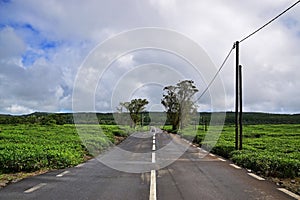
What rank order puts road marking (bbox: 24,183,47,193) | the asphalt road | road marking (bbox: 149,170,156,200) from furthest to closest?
road marking (bbox: 24,183,47,193)
the asphalt road
road marking (bbox: 149,170,156,200)

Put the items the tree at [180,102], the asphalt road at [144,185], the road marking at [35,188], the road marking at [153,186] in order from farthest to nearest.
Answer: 1. the tree at [180,102]
2. the road marking at [35,188]
3. the asphalt road at [144,185]
4. the road marking at [153,186]

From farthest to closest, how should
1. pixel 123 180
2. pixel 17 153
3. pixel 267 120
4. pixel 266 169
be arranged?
1. pixel 267 120
2. pixel 17 153
3. pixel 266 169
4. pixel 123 180

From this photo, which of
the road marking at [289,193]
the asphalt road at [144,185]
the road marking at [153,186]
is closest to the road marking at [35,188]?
the asphalt road at [144,185]

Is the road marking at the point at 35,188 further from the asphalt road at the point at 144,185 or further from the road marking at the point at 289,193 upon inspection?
the road marking at the point at 289,193

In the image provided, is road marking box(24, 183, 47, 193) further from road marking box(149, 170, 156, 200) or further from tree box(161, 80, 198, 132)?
tree box(161, 80, 198, 132)

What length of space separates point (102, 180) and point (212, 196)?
3473 millimetres

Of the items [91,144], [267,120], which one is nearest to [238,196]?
[91,144]

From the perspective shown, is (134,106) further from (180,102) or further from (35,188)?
(35,188)

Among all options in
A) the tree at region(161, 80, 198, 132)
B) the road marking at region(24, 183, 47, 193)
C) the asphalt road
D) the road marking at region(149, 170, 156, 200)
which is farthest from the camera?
the tree at region(161, 80, 198, 132)

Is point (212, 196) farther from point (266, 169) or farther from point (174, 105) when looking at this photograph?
point (174, 105)

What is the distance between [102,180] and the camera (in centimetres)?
984

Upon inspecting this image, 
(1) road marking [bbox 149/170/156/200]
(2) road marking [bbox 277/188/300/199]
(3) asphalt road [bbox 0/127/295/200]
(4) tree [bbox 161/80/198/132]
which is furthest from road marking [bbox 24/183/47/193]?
(4) tree [bbox 161/80/198/132]

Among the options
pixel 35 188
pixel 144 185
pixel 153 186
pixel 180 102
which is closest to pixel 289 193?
pixel 153 186

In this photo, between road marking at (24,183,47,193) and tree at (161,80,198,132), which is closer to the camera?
road marking at (24,183,47,193)
